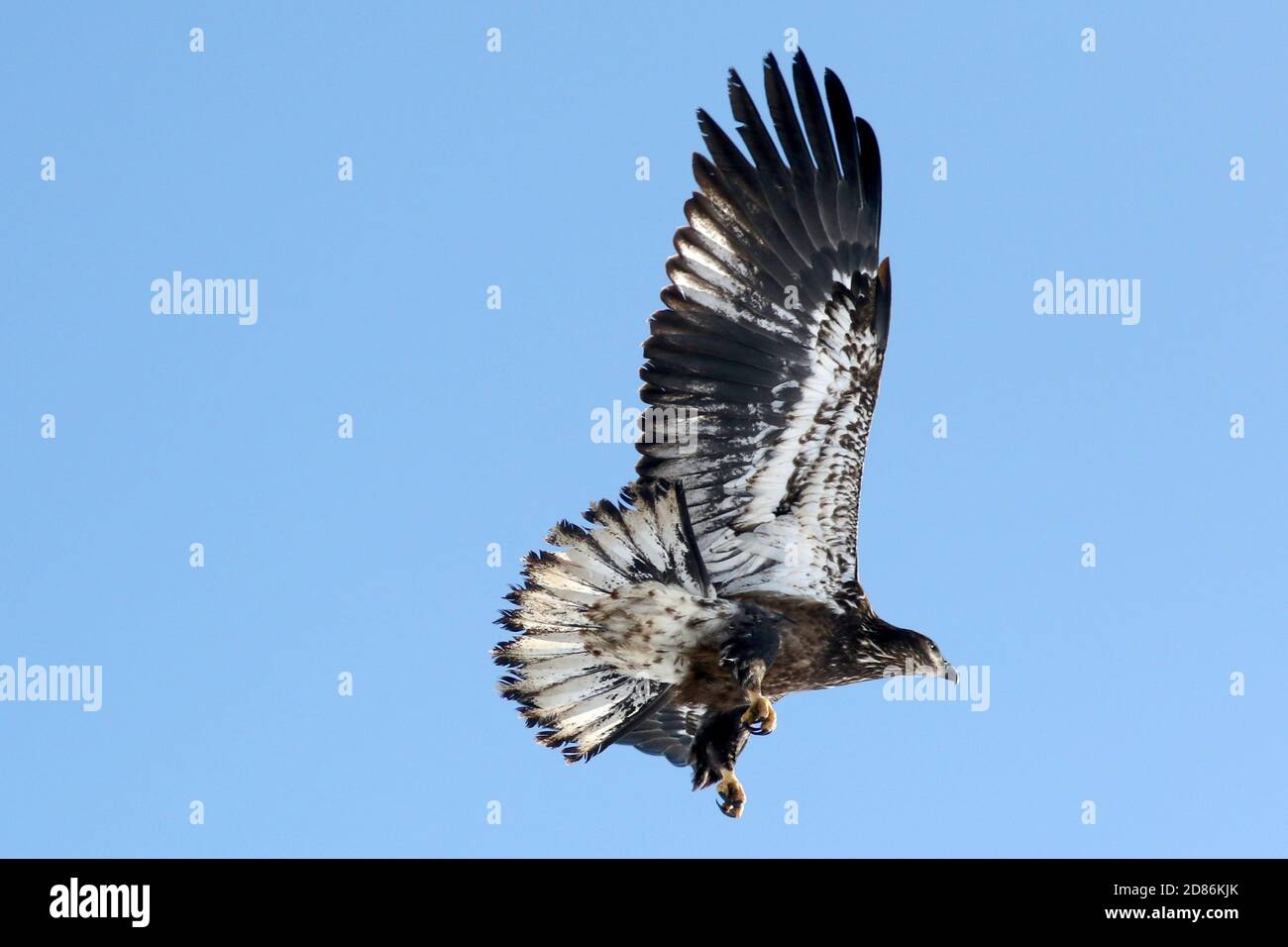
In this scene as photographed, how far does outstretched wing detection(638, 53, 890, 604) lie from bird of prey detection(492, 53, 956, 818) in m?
0.01

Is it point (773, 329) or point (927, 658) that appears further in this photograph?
point (927, 658)

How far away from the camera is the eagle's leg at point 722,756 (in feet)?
36.0

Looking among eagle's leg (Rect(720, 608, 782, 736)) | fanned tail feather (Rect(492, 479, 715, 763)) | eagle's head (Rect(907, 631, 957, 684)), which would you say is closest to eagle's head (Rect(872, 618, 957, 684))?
eagle's head (Rect(907, 631, 957, 684))

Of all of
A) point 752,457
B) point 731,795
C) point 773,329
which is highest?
point 773,329

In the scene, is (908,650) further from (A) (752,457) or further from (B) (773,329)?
(B) (773,329)

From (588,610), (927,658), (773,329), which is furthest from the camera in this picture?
(927,658)

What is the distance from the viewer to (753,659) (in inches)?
412

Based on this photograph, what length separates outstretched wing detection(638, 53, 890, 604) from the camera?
10.5m

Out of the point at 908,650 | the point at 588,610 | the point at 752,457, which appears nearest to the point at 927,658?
the point at 908,650

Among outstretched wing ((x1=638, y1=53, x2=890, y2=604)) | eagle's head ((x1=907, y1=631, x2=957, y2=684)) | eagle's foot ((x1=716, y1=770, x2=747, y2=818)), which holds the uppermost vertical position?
outstretched wing ((x1=638, y1=53, x2=890, y2=604))

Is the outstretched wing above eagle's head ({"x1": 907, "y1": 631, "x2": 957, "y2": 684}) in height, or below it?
above

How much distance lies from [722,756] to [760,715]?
2.27 ft

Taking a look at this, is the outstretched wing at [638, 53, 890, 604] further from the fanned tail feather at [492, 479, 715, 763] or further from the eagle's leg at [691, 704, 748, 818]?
the eagle's leg at [691, 704, 748, 818]
